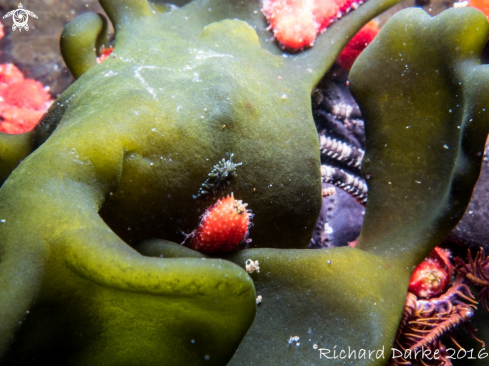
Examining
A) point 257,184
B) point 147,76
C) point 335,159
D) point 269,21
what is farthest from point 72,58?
point 335,159

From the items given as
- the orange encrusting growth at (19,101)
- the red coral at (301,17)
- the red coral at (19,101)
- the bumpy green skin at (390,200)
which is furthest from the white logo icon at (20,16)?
the bumpy green skin at (390,200)

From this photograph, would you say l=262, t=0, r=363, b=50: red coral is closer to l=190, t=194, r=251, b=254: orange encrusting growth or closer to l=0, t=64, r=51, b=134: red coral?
l=190, t=194, r=251, b=254: orange encrusting growth

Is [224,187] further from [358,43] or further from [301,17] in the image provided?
[358,43]

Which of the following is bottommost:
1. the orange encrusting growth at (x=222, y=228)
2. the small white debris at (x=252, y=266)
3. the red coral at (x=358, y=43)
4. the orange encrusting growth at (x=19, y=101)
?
the small white debris at (x=252, y=266)

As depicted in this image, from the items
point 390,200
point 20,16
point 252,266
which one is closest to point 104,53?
point 20,16

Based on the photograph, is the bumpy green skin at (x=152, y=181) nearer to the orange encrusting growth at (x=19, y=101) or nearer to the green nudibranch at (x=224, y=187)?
the green nudibranch at (x=224, y=187)

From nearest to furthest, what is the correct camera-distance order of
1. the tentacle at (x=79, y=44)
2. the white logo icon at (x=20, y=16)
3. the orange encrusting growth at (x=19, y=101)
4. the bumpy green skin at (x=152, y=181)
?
the bumpy green skin at (x=152, y=181) → the tentacle at (x=79, y=44) → the orange encrusting growth at (x=19, y=101) → the white logo icon at (x=20, y=16)

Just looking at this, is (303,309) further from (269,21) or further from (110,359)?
(269,21)
